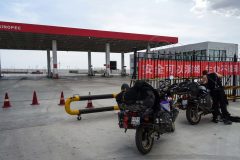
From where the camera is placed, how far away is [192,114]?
20.6ft

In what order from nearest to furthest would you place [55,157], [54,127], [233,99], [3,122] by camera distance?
[55,157], [54,127], [3,122], [233,99]

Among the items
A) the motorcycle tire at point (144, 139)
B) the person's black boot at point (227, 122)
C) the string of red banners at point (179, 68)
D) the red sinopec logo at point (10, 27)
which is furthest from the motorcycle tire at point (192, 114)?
the red sinopec logo at point (10, 27)

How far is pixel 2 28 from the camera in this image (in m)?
25.0

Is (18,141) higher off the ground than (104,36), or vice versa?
(104,36)

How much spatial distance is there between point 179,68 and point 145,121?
18.9ft

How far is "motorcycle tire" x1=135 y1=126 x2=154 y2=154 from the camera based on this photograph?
411cm

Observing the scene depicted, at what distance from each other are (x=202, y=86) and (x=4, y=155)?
17.7ft

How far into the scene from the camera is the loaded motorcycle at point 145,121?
415 centimetres

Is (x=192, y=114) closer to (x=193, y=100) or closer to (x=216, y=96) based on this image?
(x=193, y=100)

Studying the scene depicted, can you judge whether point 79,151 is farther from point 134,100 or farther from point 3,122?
point 3,122

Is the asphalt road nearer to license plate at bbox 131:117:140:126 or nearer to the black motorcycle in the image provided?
the black motorcycle

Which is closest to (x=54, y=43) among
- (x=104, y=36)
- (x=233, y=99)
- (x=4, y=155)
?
(x=104, y=36)

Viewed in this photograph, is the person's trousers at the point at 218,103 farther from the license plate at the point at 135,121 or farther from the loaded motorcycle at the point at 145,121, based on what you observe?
the license plate at the point at 135,121

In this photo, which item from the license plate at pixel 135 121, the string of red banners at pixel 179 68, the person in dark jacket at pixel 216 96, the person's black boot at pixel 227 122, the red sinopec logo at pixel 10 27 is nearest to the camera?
the license plate at pixel 135 121
